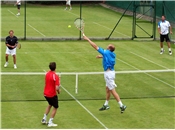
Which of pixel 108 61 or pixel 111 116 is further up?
pixel 108 61

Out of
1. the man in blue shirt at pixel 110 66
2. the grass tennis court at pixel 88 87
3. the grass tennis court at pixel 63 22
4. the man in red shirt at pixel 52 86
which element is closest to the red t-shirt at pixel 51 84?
the man in red shirt at pixel 52 86

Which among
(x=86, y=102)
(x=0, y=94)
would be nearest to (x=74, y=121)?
(x=86, y=102)

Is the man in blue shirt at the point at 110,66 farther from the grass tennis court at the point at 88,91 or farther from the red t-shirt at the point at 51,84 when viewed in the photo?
the red t-shirt at the point at 51,84

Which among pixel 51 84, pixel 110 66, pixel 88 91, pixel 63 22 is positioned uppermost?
pixel 110 66

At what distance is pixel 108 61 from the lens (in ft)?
58.2

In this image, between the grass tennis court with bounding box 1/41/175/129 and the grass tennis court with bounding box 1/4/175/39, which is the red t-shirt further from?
the grass tennis court with bounding box 1/4/175/39

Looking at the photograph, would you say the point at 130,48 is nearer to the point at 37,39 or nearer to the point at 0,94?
the point at 37,39

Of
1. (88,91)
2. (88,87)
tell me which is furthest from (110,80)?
(88,87)

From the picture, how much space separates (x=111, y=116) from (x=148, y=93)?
3.76 metres

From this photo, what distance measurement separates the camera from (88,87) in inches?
868

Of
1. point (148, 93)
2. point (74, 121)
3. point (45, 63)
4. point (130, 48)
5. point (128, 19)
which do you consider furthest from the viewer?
point (128, 19)

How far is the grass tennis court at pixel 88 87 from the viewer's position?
56.1 ft

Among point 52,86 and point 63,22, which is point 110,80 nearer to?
point 52,86

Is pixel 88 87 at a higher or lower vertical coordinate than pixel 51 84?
lower
